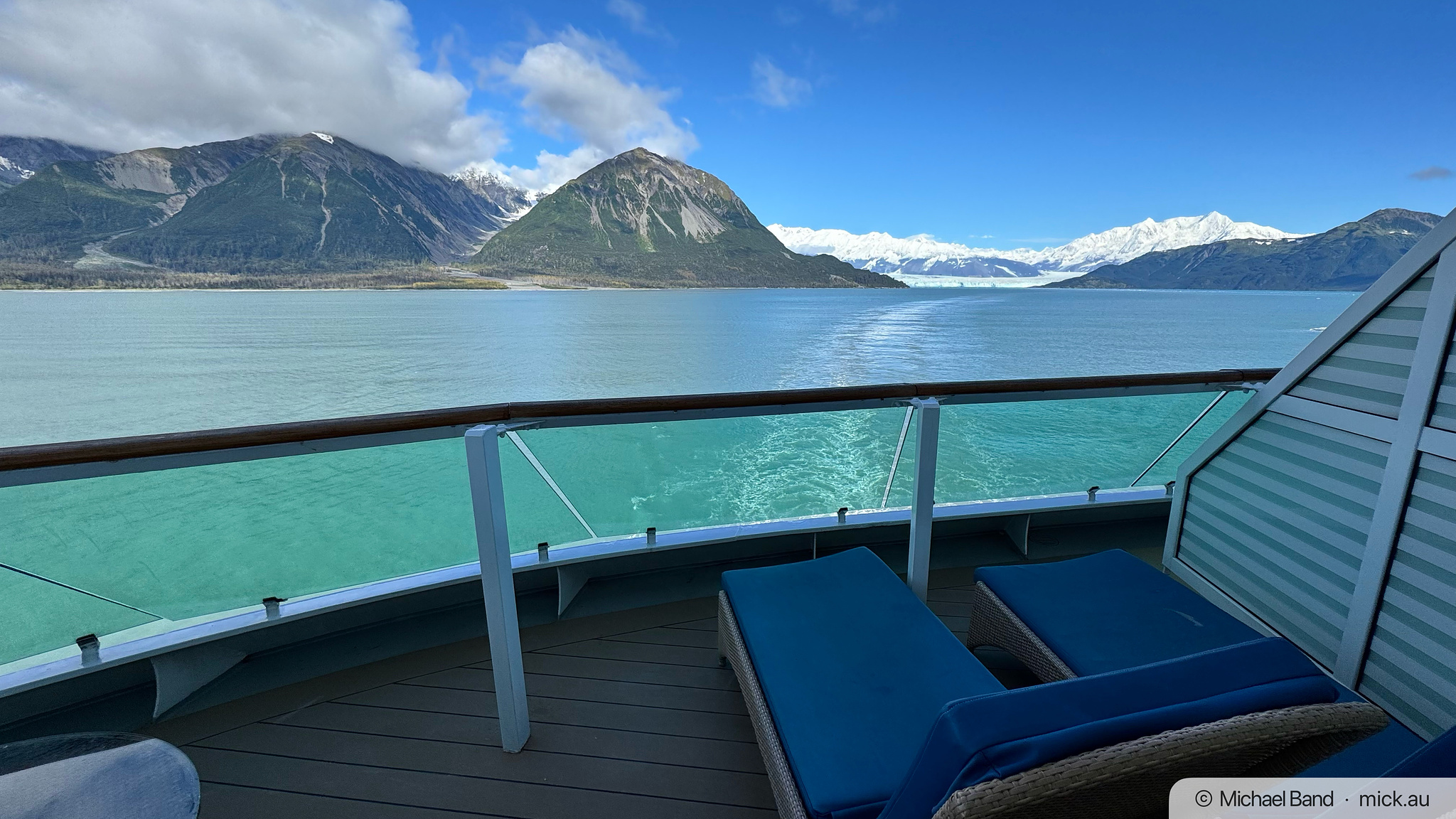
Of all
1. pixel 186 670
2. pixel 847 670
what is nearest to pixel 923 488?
pixel 847 670

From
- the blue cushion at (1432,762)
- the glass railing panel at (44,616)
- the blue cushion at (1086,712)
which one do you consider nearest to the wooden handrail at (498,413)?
the glass railing panel at (44,616)

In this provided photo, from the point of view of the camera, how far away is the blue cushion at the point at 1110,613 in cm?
141

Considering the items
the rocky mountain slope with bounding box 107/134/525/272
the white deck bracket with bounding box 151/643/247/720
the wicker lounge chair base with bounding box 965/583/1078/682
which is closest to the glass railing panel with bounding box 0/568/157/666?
the white deck bracket with bounding box 151/643/247/720

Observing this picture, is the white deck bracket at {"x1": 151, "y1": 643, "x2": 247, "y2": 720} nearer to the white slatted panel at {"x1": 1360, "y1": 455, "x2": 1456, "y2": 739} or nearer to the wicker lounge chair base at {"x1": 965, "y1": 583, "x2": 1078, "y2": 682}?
the wicker lounge chair base at {"x1": 965, "y1": 583, "x2": 1078, "y2": 682}

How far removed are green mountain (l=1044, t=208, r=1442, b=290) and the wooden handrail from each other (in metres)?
97.2

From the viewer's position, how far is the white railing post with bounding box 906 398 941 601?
71.6 inches

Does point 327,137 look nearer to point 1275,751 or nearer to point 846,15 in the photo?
point 846,15

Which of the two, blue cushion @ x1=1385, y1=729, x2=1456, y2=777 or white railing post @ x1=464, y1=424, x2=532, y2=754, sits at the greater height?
blue cushion @ x1=1385, y1=729, x2=1456, y2=777

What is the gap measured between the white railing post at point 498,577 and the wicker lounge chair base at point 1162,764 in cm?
110

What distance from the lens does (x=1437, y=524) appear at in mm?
1328

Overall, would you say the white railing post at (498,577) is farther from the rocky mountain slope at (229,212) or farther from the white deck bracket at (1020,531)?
the rocky mountain slope at (229,212)

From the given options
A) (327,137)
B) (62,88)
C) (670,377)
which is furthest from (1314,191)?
(327,137)

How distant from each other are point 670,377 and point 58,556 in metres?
22.7

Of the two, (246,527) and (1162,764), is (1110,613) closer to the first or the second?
(1162,764)
